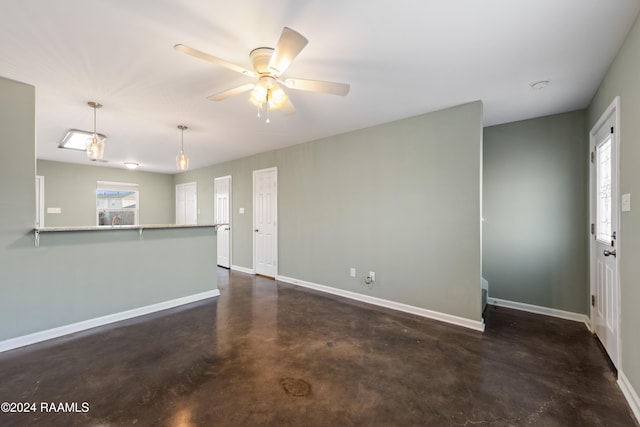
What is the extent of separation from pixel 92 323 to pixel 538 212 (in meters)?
5.15

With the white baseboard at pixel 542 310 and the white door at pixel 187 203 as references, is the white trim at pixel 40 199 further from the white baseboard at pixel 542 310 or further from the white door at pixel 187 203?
the white baseboard at pixel 542 310

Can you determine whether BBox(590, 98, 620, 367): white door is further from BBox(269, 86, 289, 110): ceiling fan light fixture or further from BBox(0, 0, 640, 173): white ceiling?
BBox(269, 86, 289, 110): ceiling fan light fixture

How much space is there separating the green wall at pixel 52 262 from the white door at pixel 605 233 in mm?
4457

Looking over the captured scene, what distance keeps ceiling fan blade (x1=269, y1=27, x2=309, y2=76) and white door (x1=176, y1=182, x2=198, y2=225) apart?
599 centimetres

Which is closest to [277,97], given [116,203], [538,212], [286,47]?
[286,47]

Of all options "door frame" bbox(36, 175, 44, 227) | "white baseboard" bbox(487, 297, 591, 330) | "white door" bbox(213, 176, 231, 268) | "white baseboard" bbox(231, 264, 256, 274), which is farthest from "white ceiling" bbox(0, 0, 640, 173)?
"door frame" bbox(36, 175, 44, 227)

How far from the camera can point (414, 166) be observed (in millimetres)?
3355

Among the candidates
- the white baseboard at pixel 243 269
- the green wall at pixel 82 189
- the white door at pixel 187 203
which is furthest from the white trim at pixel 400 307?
the green wall at pixel 82 189

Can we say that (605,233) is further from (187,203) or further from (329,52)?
(187,203)

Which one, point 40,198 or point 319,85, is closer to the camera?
point 319,85

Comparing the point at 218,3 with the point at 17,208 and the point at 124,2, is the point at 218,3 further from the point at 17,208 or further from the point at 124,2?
the point at 17,208

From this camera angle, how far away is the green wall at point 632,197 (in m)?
1.71

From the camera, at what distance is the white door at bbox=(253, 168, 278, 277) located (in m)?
5.03

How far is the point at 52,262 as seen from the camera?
2705 millimetres
